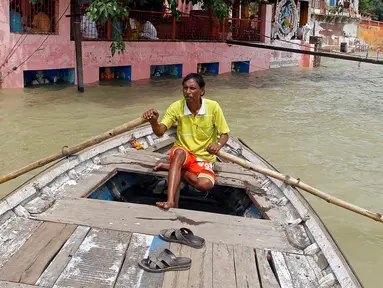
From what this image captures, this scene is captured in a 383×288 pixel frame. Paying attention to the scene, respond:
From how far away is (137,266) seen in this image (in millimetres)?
2744

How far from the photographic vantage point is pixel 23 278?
258 cm

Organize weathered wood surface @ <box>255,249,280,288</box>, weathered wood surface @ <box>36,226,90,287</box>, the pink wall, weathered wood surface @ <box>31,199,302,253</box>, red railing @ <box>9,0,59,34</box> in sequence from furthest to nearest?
red railing @ <box>9,0,59,34</box> < the pink wall < weathered wood surface @ <box>31,199,302,253</box> < weathered wood surface @ <box>255,249,280,288</box> < weathered wood surface @ <box>36,226,90,287</box>

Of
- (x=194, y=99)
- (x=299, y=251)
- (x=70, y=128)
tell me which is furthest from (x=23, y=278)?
(x=70, y=128)

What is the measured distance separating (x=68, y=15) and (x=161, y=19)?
200 inches

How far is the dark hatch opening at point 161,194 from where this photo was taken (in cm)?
449

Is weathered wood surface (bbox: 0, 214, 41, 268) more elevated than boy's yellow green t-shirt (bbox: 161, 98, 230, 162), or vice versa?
boy's yellow green t-shirt (bbox: 161, 98, 230, 162)

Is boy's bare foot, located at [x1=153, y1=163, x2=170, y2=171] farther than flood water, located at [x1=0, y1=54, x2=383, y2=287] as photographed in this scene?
No

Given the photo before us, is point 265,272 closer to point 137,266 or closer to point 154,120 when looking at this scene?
point 137,266

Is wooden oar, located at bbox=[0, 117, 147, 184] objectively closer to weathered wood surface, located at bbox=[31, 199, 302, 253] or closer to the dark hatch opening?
the dark hatch opening

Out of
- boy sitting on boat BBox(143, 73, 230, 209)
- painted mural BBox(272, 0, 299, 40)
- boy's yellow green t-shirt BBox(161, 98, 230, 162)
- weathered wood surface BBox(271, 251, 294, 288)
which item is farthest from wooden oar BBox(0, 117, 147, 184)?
painted mural BBox(272, 0, 299, 40)

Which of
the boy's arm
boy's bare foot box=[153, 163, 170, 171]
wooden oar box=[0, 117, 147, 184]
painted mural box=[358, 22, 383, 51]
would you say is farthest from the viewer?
painted mural box=[358, 22, 383, 51]

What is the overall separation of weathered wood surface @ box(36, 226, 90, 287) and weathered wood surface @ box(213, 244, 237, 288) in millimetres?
894

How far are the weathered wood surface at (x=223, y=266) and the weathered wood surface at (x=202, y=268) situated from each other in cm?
3

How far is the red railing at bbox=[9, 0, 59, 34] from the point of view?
35.4ft
